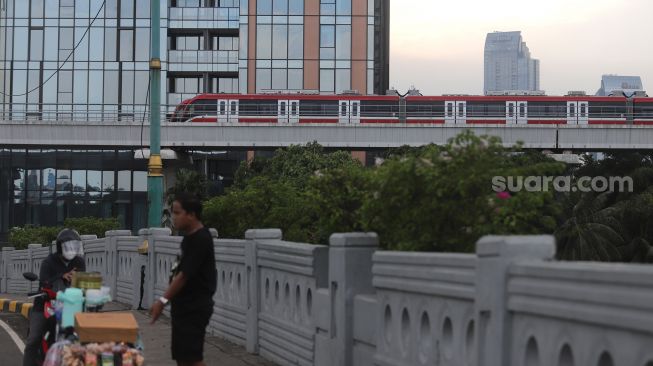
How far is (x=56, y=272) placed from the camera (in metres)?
9.62

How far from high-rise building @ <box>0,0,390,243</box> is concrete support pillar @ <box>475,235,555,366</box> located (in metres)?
61.5

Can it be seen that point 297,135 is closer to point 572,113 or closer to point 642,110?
point 572,113

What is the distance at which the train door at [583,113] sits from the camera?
5562 cm

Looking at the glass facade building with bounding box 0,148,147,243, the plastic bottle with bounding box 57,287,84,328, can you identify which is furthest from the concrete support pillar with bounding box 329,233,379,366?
the glass facade building with bounding box 0,148,147,243

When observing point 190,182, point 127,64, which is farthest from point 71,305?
point 127,64

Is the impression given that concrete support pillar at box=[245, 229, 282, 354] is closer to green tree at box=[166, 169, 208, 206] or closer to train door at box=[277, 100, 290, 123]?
green tree at box=[166, 169, 208, 206]

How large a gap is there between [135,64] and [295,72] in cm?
1077

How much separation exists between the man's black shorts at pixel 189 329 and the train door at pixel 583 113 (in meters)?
50.1

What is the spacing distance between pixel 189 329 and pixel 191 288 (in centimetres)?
31

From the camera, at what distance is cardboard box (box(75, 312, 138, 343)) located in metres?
7.55

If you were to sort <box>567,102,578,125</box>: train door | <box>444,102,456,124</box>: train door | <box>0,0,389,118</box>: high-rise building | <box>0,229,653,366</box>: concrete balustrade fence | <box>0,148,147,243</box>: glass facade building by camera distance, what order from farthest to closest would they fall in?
<box>0,0,389,118</box>: high-rise building → <box>0,148,147,243</box>: glass facade building → <box>444,102,456,124</box>: train door → <box>567,102,578,125</box>: train door → <box>0,229,653,366</box>: concrete balustrade fence

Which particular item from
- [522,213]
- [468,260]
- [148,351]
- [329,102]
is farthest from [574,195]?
[468,260]

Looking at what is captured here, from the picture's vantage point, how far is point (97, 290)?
8.39m

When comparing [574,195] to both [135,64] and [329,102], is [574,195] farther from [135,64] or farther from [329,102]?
[135,64]
